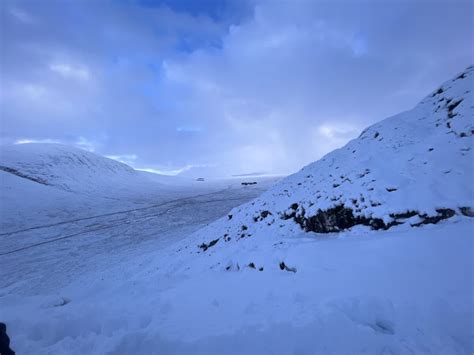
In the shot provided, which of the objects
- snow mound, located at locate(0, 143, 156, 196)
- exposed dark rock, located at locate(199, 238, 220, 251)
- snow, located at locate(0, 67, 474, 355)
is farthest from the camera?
snow mound, located at locate(0, 143, 156, 196)

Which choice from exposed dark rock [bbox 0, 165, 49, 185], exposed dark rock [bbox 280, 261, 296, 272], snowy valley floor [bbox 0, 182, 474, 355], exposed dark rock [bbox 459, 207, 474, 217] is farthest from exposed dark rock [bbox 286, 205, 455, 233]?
exposed dark rock [bbox 0, 165, 49, 185]

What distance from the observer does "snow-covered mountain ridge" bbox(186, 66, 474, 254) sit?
5301mm

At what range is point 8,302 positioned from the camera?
6754 mm

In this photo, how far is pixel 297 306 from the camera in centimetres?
349

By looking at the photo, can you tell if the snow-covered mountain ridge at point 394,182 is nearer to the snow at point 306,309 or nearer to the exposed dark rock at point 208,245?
the exposed dark rock at point 208,245

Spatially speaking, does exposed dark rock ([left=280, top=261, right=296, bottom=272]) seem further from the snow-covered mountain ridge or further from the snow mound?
the snow mound

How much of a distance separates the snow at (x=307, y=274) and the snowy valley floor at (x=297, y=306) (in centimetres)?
2

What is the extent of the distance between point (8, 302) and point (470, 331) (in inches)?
424

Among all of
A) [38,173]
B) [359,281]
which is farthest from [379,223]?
[38,173]

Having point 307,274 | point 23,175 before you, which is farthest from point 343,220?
point 23,175

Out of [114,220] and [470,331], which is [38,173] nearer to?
[114,220]

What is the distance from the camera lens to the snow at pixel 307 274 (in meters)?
2.93

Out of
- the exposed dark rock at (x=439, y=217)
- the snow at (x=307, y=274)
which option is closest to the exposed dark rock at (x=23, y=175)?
the snow at (x=307, y=274)

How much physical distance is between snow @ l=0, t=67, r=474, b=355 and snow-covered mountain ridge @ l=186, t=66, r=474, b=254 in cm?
5
